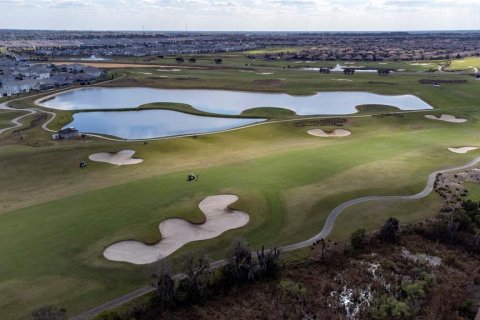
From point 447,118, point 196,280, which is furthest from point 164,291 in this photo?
point 447,118

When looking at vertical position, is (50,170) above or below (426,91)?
below

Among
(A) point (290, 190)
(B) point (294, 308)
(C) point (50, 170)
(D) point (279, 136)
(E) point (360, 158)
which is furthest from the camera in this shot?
(D) point (279, 136)

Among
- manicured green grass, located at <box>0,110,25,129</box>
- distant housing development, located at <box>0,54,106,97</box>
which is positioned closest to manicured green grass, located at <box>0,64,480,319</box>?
manicured green grass, located at <box>0,110,25,129</box>

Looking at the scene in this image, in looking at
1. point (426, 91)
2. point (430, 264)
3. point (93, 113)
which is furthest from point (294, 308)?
point (426, 91)

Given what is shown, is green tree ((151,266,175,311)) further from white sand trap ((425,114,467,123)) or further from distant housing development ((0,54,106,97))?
distant housing development ((0,54,106,97))

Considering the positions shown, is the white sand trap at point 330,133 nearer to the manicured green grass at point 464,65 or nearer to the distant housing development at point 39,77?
the distant housing development at point 39,77

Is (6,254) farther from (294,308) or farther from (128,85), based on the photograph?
(128,85)

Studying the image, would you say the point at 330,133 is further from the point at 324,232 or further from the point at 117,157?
the point at 324,232
